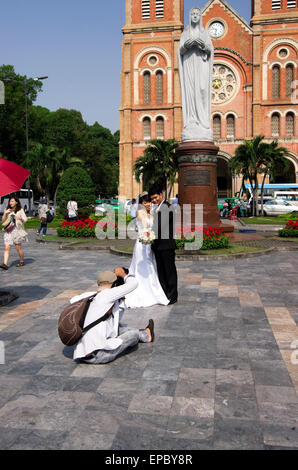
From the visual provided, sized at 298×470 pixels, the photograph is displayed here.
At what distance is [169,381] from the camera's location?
4199 millimetres

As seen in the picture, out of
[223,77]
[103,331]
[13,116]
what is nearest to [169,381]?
[103,331]

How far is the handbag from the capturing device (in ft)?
35.9

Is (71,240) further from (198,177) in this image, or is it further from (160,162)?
(160,162)

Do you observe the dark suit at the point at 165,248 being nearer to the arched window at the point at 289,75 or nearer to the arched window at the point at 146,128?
the arched window at the point at 146,128

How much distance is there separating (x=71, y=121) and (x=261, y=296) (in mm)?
53463

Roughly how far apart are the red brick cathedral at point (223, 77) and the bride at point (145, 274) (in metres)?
39.7

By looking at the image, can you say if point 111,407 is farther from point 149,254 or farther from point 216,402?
point 149,254

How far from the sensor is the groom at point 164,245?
709 centimetres

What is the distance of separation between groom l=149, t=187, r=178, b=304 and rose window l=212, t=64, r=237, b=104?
42.4m

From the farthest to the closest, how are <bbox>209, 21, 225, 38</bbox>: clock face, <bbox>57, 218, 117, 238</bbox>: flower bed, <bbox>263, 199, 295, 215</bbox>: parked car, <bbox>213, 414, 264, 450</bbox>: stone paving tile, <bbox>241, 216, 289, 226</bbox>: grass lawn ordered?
<bbox>209, 21, 225, 38</bbox>: clock face < <bbox>263, 199, 295, 215</bbox>: parked car < <bbox>241, 216, 289, 226</bbox>: grass lawn < <bbox>57, 218, 117, 238</bbox>: flower bed < <bbox>213, 414, 264, 450</bbox>: stone paving tile

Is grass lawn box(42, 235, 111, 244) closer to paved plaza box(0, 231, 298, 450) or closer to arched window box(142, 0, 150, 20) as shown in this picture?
paved plaza box(0, 231, 298, 450)

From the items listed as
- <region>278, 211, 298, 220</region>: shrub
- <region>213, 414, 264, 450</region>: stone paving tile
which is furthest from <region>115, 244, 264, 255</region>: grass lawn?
<region>278, 211, 298, 220</region>: shrub

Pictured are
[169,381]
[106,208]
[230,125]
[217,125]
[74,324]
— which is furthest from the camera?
[217,125]

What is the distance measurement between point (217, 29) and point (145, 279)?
46199 millimetres
